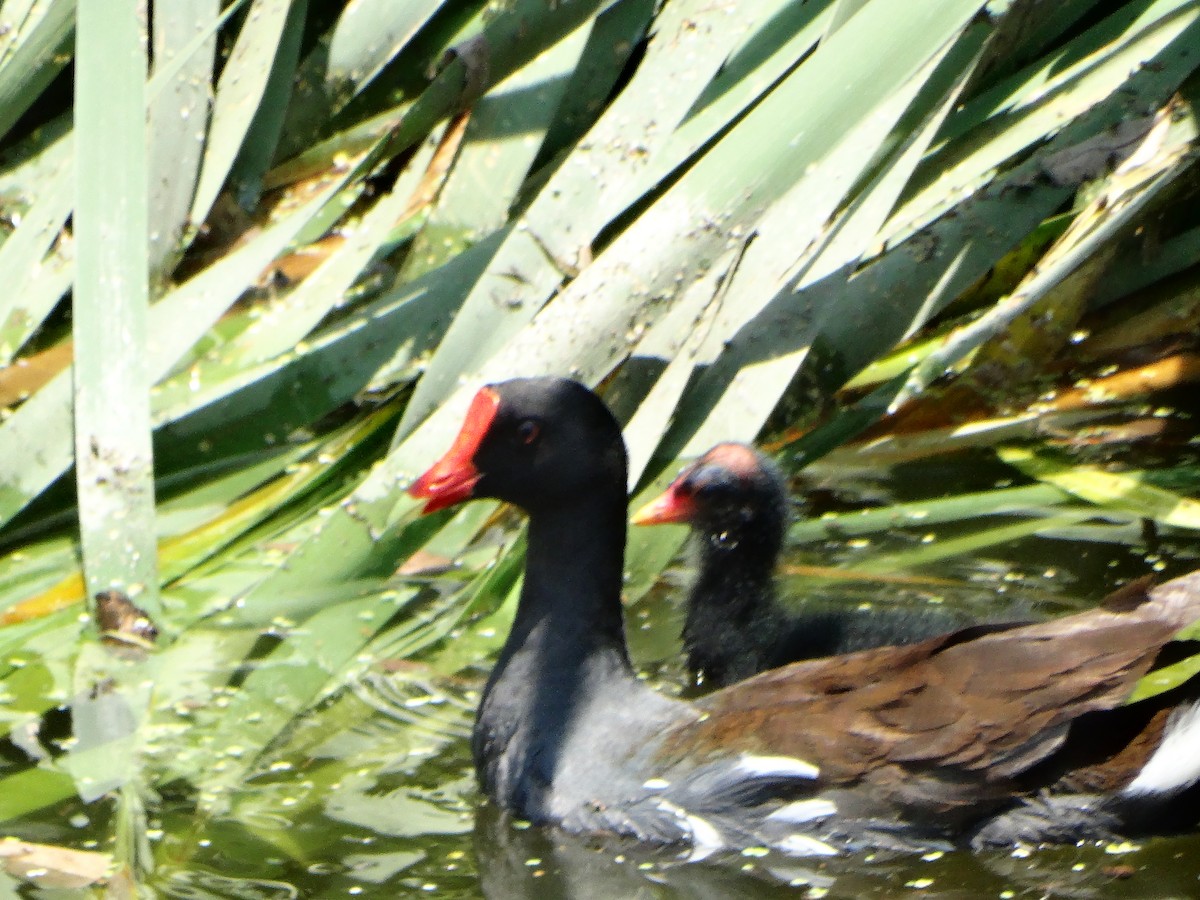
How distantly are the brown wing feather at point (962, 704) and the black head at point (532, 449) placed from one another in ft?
1.58

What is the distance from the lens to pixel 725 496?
3604mm

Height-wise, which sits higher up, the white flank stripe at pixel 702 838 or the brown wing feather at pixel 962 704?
the brown wing feather at pixel 962 704

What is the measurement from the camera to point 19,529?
12.4 ft

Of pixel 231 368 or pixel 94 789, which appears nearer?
pixel 94 789

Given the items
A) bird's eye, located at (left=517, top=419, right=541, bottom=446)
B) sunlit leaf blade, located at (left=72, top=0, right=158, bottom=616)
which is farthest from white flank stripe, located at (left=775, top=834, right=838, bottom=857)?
sunlit leaf blade, located at (left=72, top=0, right=158, bottom=616)

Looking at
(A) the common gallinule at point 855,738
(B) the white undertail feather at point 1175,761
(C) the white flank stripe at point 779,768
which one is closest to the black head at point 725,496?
(A) the common gallinule at point 855,738

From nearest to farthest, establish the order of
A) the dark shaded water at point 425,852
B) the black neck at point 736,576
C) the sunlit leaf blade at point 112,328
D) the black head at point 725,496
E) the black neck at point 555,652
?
1. the dark shaded water at point 425,852
2. the black neck at point 555,652
3. the sunlit leaf blade at point 112,328
4. the black head at point 725,496
5. the black neck at point 736,576

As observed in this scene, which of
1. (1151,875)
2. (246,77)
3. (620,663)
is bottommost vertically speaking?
(1151,875)

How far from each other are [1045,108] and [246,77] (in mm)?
1729

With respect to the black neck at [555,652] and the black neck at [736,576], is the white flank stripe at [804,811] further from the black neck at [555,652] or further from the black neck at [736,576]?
the black neck at [736,576]

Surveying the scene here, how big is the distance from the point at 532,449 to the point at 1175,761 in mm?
1147

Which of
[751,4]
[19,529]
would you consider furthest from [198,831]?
[751,4]

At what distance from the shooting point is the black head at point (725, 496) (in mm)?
3580

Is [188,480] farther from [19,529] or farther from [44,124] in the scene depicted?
[44,124]
